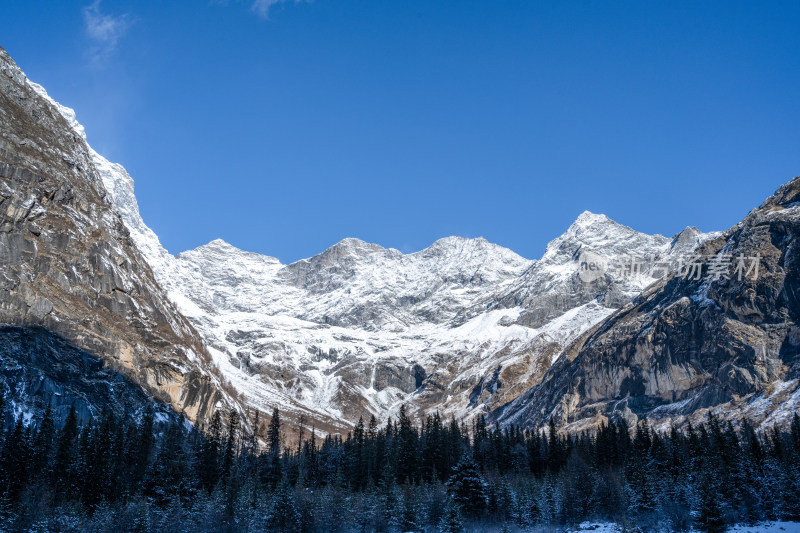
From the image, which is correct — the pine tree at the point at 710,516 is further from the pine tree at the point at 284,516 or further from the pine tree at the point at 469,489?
the pine tree at the point at 284,516

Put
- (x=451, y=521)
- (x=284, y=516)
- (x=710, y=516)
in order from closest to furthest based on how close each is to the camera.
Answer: (x=710, y=516), (x=451, y=521), (x=284, y=516)

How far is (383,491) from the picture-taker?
10612 centimetres

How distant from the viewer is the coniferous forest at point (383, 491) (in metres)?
89.4

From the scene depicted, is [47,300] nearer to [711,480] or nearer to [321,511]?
[321,511]

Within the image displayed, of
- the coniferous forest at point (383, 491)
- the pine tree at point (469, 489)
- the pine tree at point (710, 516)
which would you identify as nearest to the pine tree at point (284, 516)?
the coniferous forest at point (383, 491)

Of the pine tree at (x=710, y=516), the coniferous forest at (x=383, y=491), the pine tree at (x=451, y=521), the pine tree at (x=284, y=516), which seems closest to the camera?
the pine tree at (x=710, y=516)

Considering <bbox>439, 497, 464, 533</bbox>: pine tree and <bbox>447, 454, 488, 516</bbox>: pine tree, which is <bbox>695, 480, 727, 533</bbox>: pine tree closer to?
<bbox>447, 454, 488, 516</bbox>: pine tree

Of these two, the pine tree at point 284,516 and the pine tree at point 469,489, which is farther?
the pine tree at point 469,489

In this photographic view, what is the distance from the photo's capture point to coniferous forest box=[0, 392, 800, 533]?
293ft

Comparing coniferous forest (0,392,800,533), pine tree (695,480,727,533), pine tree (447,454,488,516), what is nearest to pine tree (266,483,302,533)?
coniferous forest (0,392,800,533)

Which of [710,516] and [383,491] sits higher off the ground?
[383,491]

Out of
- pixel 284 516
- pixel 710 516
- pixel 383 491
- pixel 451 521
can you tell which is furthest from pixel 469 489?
pixel 710 516

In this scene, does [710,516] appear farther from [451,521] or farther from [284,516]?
[284,516]

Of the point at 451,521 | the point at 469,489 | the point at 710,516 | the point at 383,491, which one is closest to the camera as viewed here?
the point at 710,516
